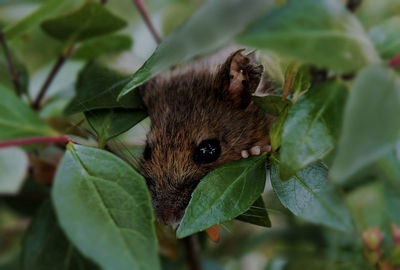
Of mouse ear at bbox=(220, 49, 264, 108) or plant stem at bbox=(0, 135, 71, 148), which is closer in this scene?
plant stem at bbox=(0, 135, 71, 148)

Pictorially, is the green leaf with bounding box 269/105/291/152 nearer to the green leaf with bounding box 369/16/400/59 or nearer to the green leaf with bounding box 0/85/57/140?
the green leaf with bounding box 369/16/400/59

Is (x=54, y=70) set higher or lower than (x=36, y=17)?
lower

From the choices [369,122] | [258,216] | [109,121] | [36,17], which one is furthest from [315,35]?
[36,17]

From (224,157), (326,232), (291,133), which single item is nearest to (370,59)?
(291,133)

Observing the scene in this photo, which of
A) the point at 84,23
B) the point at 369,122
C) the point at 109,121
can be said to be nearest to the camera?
the point at 369,122

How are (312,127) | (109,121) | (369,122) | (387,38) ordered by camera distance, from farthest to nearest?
(109,121) < (387,38) < (312,127) < (369,122)

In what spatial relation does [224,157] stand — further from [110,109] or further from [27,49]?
[27,49]

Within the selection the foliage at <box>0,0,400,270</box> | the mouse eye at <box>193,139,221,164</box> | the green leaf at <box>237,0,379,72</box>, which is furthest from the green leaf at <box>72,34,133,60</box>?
the green leaf at <box>237,0,379,72</box>

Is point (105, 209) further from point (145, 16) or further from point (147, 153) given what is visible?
point (145, 16)
